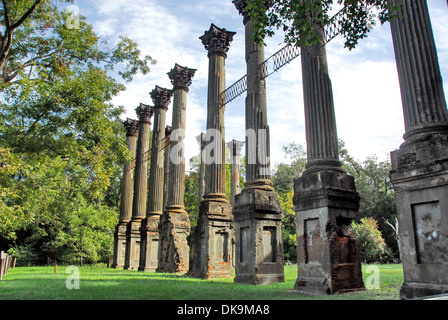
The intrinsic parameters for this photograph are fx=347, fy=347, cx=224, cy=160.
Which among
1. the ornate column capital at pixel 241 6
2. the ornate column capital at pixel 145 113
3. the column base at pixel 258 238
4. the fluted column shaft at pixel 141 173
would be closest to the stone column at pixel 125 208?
the fluted column shaft at pixel 141 173

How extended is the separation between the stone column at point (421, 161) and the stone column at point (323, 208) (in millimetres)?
1732

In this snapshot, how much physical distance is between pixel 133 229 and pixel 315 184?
1749 centimetres

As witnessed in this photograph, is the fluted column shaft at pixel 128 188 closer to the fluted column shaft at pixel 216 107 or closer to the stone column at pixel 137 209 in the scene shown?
the stone column at pixel 137 209

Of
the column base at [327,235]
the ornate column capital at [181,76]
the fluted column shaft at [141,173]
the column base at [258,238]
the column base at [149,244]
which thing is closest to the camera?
the column base at [327,235]

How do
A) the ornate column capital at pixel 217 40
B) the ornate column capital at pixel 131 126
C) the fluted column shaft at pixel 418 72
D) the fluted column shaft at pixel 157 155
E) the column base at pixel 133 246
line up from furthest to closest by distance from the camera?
the ornate column capital at pixel 131 126
the column base at pixel 133 246
the fluted column shaft at pixel 157 155
the ornate column capital at pixel 217 40
the fluted column shaft at pixel 418 72

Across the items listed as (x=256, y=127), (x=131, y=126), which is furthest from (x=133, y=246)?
(x=256, y=127)

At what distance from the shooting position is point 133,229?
23.2 metres

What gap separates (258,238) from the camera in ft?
34.9

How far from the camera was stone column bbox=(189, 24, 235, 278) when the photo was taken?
14.0 m

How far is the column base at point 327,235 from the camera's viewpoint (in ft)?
25.4

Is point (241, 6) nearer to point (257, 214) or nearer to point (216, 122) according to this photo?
point (216, 122)

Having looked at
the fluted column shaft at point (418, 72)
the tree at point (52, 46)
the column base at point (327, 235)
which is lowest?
the column base at point (327, 235)
